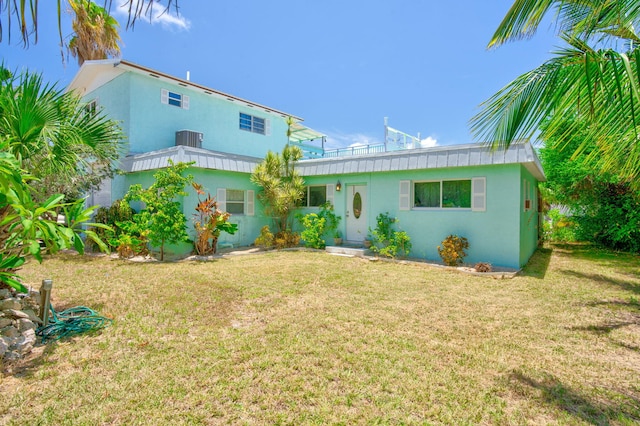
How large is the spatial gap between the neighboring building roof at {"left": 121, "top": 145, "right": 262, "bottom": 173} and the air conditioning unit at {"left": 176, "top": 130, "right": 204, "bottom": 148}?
212 centimetres

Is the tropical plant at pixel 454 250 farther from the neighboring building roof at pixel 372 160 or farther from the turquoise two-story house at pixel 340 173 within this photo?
the neighboring building roof at pixel 372 160

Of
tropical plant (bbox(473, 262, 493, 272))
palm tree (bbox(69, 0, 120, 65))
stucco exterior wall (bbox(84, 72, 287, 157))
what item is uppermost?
palm tree (bbox(69, 0, 120, 65))

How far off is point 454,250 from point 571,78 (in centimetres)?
645

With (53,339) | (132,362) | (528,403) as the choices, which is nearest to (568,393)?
(528,403)

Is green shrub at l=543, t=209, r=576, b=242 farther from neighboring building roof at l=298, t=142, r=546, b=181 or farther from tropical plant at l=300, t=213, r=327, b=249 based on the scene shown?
tropical plant at l=300, t=213, r=327, b=249

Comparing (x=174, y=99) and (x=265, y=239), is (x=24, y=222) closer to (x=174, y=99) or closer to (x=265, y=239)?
(x=265, y=239)

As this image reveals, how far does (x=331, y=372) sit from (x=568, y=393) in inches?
86.2

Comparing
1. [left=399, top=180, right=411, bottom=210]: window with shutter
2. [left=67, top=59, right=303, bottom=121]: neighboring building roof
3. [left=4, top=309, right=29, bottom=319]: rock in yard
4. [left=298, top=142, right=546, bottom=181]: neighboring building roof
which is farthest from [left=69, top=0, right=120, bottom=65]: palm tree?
[left=4, top=309, right=29, bottom=319]: rock in yard

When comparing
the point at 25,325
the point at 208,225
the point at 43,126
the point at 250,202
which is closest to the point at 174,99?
the point at 250,202

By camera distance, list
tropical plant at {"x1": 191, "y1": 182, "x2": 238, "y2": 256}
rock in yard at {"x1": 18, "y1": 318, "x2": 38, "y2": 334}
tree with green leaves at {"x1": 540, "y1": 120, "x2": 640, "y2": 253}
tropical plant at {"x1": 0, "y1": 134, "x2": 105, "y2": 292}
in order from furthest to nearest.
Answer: tree with green leaves at {"x1": 540, "y1": 120, "x2": 640, "y2": 253}
tropical plant at {"x1": 191, "y1": 182, "x2": 238, "y2": 256}
rock in yard at {"x1": 18, "y1": 318, "x2": 38, "y2": 334}
tropical plant at {"x1": 0, "y1": 134, "x2": 105, "y2": 292}

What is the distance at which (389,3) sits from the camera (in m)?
8.21

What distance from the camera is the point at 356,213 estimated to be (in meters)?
11.8

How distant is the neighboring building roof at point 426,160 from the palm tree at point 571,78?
12.2 ft

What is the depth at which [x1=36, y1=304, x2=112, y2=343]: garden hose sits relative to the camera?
4.02 m
